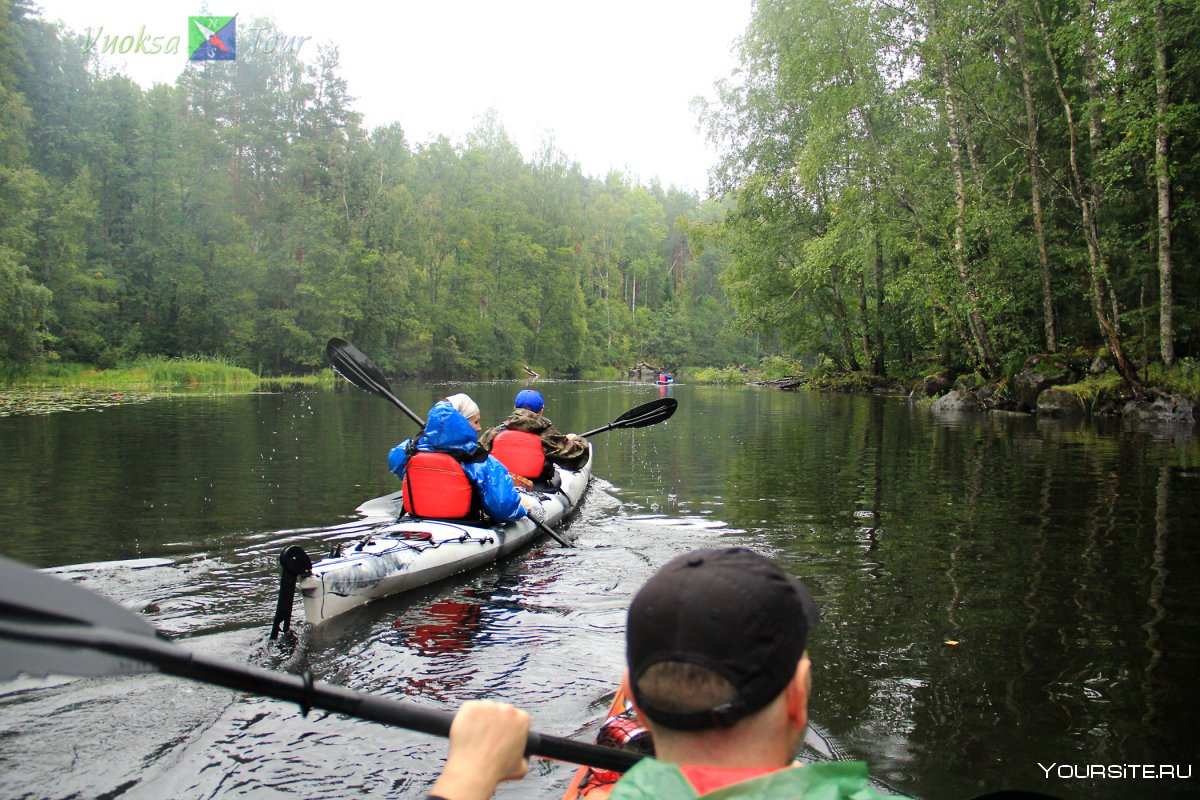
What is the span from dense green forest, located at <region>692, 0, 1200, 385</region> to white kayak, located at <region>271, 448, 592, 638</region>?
1149 centimetres

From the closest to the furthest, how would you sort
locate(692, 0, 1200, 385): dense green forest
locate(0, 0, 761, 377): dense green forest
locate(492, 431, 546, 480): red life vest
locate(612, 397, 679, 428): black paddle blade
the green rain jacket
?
1. the green rain jacket
2. locate(492, 431, 546, 480): red life vest
3. locate(612, 397, 679, 428): black paddle blade
4. locate(692, 0, 1200, 385): dense green forest
5. locate(0, 0, 761, 377): dense green forest

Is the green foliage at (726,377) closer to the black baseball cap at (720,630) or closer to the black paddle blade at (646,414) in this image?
the black paddle blade at (646,414)

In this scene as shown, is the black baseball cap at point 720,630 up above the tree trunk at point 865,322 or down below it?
below

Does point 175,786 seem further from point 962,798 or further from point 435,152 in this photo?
point 435,152

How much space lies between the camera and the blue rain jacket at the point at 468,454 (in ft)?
18.5

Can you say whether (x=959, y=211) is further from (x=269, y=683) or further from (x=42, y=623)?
(x=42, y=623)

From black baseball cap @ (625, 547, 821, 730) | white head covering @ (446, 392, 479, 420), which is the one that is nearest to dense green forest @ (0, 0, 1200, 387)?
white head covering @ (446, 392, 479, 420)

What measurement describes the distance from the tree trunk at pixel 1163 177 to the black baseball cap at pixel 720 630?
45.0 ft

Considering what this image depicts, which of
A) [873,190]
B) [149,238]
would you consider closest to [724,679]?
[873,190]

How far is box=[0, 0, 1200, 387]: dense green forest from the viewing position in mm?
15352

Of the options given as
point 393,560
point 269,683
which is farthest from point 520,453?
point 269,683

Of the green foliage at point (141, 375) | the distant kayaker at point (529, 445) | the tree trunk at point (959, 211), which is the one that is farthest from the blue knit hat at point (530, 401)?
the green foliage at point (141, 375)

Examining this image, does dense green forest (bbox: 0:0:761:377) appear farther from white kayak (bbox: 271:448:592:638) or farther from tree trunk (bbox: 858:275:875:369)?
white kayak (bbox: 271:448:592:638)

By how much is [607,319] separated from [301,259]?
2658 centimetres
